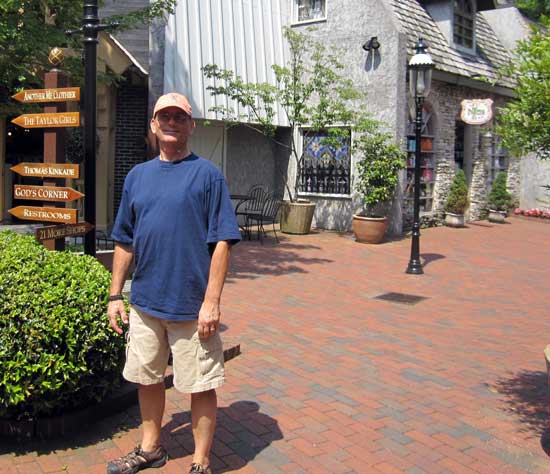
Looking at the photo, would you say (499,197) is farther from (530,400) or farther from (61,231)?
(61,231)

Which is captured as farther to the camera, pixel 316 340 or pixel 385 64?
pixel 385 64

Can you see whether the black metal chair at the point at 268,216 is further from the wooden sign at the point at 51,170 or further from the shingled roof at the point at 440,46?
the wooden sign at the point at 51,170

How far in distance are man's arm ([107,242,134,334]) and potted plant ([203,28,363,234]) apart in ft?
31.4

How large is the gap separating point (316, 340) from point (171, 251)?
3.05m

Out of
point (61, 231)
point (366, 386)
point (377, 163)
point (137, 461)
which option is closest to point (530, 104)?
point (366, 386)

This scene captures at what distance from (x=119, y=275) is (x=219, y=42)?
10.8 m

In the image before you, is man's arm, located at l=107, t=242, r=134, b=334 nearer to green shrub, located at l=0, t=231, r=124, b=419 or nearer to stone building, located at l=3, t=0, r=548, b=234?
green shrub, located at l=0, t=231, r=124, b=419

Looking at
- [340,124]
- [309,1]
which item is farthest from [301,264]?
[309,1]

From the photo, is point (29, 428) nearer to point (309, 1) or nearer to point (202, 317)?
point (202, 317)

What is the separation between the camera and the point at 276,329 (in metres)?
6.19

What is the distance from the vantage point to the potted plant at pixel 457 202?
15.4m

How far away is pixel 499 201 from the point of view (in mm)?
17094

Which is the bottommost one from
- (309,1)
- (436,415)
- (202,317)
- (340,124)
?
(436,415)

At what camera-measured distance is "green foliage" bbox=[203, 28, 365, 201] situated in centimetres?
1267
